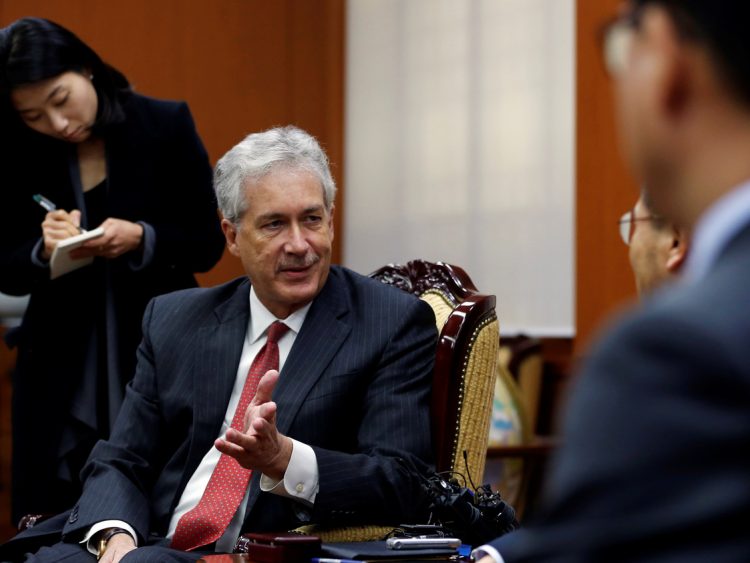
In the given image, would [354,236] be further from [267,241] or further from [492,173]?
[267,241]

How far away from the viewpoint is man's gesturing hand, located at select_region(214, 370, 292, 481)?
6.77 feet

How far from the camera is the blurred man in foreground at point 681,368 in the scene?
661mm

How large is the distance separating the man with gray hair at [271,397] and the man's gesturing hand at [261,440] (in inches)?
1.3

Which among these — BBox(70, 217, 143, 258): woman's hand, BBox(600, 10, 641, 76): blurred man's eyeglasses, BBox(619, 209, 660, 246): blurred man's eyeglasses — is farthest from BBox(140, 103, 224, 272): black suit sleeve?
BBox(600, 10, 641, 76): blurred man's eyeglasses

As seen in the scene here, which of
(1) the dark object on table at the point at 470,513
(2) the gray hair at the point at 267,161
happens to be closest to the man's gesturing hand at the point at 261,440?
(1) the dark object on table at the point at 470,513

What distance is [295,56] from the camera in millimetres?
7023

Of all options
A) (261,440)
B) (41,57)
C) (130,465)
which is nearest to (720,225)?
(261,440)

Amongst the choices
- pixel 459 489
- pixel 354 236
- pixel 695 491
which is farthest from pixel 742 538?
pixel 354 236

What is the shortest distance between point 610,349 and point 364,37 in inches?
251

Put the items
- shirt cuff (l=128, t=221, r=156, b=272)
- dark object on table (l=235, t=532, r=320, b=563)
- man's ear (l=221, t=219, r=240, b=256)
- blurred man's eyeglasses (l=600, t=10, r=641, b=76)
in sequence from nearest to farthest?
blurred man's eyeglasses (l=600, t=10, r=641, b=76), dark object on table (l=235, t=532, r=320, b=563), man's ear (l=221, t=219, r=240, b=256), shirt cuff (l=128, t=221, r=156, b=272)

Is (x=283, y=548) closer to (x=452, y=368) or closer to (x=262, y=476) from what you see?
(x=262, y=476)

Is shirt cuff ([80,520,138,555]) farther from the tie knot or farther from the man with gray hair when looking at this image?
the tie knot

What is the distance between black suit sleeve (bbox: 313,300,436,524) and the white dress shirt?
0.03 meters

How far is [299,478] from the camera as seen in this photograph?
7.28ft
